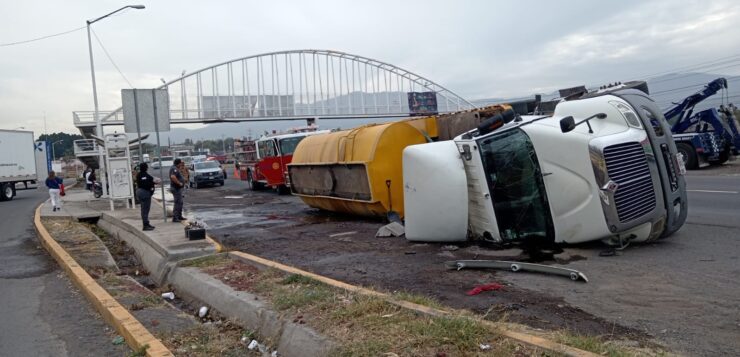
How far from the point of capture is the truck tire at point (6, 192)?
33688mm

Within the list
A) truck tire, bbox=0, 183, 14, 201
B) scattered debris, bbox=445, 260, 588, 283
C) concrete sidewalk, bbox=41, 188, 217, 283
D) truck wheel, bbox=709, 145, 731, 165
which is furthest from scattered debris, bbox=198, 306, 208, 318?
truck tire, bbox=0, 183, 14, 201

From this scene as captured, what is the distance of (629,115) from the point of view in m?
8.15

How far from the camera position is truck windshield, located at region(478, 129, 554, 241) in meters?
8.34

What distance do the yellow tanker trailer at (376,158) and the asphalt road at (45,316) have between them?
5.70 m

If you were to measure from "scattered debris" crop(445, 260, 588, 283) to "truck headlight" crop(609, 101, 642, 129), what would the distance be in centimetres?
246

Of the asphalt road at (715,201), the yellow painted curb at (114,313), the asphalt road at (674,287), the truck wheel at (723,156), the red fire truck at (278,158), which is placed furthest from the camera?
the red fire truck at (278,158)

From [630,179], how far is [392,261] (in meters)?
3.37

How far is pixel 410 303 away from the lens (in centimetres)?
545

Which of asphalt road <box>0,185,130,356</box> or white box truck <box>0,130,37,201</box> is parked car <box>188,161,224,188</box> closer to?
white box truck <box>0,130,37,201</box>

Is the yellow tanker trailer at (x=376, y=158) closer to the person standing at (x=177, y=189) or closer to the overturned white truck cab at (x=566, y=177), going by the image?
the overturned white truck cab at (x=566, y=177)

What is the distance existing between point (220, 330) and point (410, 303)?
6.92 ft

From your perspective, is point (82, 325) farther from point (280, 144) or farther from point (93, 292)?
point (280, 144)

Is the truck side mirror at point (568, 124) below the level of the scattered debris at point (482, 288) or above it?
above

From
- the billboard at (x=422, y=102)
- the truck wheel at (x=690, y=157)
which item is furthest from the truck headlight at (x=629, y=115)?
the billboard at (x=422, y=102)
